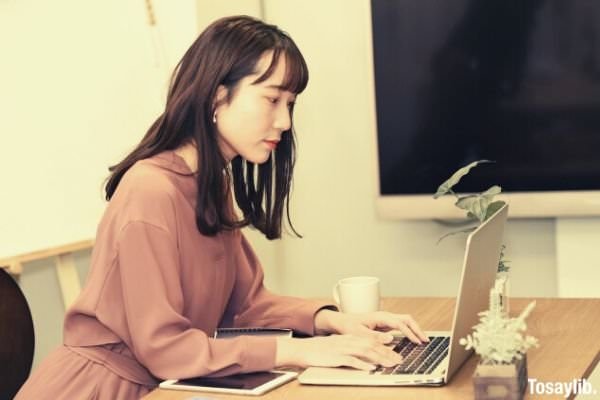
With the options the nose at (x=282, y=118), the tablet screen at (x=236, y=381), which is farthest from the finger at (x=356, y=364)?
the nose at (x=282, y=118)

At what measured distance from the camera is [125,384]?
1799mm

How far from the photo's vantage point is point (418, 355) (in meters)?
1.71

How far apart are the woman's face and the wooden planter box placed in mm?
684

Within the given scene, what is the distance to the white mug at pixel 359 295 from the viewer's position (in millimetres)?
1979

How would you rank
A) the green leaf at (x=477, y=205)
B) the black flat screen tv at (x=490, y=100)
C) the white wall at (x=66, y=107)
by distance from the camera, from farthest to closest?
the white wall at (x=66, y=107) → the black flat screen tv at (x=490, y=100) → the green leaf at (x=477, y=205)

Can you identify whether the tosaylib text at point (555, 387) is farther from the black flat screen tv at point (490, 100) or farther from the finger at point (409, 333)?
the black flat screen tv at point (490, 100)

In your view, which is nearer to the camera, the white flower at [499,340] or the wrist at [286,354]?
the white flower at [499,340]

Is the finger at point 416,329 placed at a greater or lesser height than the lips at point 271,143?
lesser

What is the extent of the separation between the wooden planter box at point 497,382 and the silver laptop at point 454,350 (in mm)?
119

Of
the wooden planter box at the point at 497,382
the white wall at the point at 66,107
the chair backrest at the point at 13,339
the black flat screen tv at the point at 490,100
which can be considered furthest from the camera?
the white wall at the point at 66,107

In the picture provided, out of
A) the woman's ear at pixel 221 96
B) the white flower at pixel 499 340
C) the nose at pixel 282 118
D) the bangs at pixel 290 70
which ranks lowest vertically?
the white flower at pixel 499 340

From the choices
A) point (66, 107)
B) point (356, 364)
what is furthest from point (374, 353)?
point (66, 107)

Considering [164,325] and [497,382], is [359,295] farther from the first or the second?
[497,382]

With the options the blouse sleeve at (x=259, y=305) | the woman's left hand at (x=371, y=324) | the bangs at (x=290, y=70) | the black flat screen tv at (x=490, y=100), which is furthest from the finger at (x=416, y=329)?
the black flat screen tv at (x=490, y=100)
